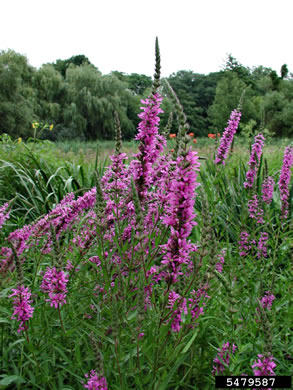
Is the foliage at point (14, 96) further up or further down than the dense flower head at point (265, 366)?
further up

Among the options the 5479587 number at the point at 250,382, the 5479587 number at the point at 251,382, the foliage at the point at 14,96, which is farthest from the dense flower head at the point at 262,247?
the foliage at the point at 14,96

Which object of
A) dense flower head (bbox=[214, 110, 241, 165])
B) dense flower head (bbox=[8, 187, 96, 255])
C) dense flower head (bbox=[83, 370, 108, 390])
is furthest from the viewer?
dense flower head (bbox=[214, 110, 241, 165])

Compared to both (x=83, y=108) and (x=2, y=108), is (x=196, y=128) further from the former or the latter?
(x=2, y=108)

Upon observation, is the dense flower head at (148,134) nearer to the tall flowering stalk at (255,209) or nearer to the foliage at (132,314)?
the foliage at (132,314)

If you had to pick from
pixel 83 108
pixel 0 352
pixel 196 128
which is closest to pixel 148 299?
pixel 0 352

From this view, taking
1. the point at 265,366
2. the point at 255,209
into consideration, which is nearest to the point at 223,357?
the point at 265,366

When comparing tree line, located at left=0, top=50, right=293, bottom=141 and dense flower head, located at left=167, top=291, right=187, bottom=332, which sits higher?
tree line, located at left=0, top=50, right=293, bottom=141

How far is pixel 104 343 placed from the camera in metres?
2.07

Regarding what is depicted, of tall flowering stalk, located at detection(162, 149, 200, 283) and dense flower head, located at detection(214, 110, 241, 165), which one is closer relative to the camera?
tall flowering stalk, located at detection(162, 149, 200, 283)

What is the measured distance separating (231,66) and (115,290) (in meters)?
53.3

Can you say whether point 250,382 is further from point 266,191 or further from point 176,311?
point 266,191

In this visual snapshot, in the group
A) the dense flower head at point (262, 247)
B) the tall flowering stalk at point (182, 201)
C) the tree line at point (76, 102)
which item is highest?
the tree line at point (76, 102)

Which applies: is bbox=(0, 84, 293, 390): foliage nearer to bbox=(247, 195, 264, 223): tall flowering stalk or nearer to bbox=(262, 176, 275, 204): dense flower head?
bbox=(247, 195, 264, 223): tall flowering stalk

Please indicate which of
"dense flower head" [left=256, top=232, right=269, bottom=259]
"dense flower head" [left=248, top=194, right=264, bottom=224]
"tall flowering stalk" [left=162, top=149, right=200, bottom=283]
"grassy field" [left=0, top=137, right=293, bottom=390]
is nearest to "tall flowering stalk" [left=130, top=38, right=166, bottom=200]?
"grassy field" [left=0, top=137, right=293, bottom=390]
